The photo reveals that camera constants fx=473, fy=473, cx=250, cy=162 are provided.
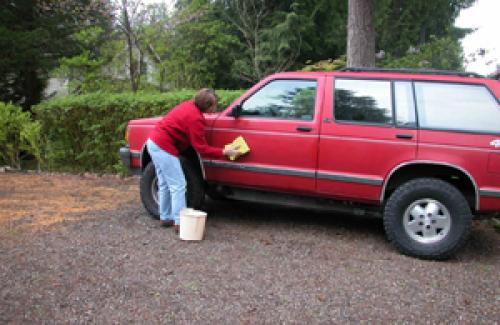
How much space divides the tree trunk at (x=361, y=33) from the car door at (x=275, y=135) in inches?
116

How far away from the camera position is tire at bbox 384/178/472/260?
459 centimetres

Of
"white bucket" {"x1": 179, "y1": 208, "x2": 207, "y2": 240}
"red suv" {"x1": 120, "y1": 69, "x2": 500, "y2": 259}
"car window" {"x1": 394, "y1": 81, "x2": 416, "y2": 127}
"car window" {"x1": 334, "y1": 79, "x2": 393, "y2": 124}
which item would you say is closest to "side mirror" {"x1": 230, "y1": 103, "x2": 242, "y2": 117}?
"red suv" {"x1": 120, "y1": 69, "x2": 500, "y2": 259}

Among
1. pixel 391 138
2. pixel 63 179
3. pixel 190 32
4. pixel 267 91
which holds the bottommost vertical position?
pixel 63 179

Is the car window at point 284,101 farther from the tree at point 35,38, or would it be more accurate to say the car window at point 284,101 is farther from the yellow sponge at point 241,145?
the tree at point 35,38

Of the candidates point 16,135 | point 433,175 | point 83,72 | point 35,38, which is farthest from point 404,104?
point 35,38

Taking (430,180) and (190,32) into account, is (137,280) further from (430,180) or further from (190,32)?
(190,32)

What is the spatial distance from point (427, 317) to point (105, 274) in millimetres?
2689

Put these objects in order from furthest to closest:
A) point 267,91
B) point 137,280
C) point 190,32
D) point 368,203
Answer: point 190,32, point 267,91, point 368,203, point 137,280

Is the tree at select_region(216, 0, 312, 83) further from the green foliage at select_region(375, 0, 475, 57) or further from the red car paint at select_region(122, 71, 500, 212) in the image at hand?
the red car paint at select_region(122, 71, 500, 212)

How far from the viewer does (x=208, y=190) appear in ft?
20.2

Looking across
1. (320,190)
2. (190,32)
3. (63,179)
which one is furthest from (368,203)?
(190,32)

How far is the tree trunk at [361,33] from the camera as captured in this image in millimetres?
7836

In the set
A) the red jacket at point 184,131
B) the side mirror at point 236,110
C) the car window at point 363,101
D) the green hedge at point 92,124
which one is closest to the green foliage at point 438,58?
the green hedge at point 92,124

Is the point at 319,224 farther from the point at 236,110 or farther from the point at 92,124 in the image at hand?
the point at 92,124
